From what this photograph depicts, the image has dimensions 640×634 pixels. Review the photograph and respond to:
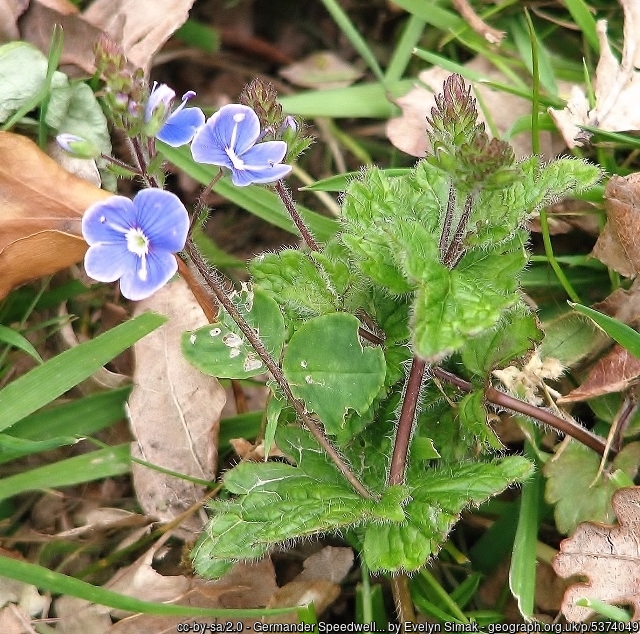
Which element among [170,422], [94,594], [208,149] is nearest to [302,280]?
[208,149]

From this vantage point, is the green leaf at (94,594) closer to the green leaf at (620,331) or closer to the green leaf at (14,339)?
the green leaf at (14,339)

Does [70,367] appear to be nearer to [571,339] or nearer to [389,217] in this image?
[389,217]

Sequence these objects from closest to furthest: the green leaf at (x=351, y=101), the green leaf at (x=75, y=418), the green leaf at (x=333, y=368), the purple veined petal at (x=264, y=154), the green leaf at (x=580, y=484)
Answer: the purple veined petal at (x=264, y=154) < the green leaf at (x=333, y=368) < the green leaf at (x=580, y=484) < the green leaf at (x=75, y=418) < the green leaf at (x=351, y=101)

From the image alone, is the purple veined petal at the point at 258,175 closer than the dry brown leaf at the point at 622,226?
Yes

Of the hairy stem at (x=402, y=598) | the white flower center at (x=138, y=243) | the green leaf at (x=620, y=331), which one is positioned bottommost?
the hairy stem at (x=402, y=598)

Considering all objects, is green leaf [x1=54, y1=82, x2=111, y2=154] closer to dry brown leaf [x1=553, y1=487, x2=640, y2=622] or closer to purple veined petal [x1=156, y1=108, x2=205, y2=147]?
purple veined petal [x1=156, y1=108, x2=205, y2=147]

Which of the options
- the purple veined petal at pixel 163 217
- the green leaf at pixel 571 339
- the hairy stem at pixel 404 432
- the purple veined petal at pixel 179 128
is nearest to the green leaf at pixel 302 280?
the hairy stem at pixel 404 432
